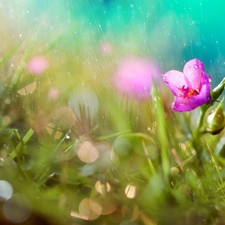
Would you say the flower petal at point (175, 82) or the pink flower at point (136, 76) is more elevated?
the flower petal at point (175, 82)

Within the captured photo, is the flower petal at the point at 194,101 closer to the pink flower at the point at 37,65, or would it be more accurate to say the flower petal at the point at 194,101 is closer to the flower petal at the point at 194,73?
the flower petal at the point at 194,73

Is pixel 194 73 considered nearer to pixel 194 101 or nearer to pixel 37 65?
pixel 194 101

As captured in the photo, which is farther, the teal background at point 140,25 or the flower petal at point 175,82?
the teal background at point 140,25

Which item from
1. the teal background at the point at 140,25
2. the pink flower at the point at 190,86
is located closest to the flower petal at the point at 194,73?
the pink flower at the point at 190,86

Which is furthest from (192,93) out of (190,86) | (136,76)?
(136,76)

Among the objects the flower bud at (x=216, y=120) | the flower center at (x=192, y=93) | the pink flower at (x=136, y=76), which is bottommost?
the pink flower at (x=136, y=76)

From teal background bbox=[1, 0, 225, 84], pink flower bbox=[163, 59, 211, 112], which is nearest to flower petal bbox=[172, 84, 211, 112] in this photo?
pink flower bbox=[163, 59, 211, 112]

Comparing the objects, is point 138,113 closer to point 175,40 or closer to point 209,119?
point 209,119

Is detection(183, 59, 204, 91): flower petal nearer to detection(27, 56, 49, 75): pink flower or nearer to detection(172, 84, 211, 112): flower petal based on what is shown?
detection(172, 84, 211, 112): flower petal
